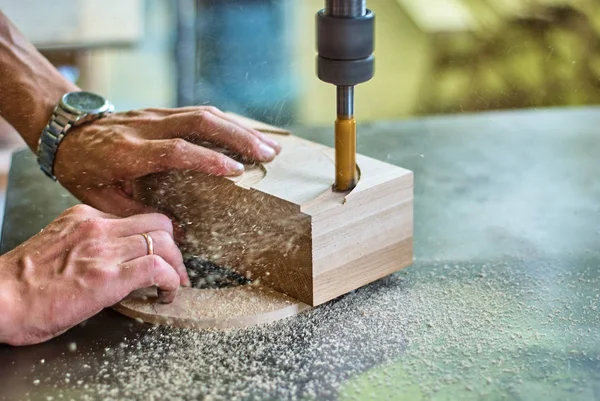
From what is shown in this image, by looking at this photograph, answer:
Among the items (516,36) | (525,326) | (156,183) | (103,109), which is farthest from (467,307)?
(516,36)

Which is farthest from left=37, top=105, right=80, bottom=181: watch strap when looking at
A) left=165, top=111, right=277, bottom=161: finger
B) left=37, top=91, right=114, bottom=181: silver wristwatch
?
left=165, top=111, right=277, bottom=161: finger

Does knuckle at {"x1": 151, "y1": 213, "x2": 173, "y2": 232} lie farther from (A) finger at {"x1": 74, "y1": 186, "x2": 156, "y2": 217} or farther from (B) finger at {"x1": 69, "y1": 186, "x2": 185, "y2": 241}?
(A) finger at {"x1": 74, "y1": 186, "x2": 156, "y2": 217}

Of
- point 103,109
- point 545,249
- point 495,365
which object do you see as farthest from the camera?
point 103,109

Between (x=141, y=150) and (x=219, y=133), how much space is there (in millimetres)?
137

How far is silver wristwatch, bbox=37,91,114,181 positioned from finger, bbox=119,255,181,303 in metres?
0.46

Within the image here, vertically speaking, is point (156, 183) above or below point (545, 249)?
above

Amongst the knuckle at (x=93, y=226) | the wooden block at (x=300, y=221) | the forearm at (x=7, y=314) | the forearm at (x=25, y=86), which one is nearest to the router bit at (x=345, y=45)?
the wooden block at (x=300, y=221)

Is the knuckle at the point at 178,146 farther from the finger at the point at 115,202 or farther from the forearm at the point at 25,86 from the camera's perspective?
the forearm at the point at 25,86

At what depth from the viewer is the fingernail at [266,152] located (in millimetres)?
1465

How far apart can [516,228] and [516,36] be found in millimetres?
3110

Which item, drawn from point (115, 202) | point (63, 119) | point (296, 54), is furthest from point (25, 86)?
point (296, 54)

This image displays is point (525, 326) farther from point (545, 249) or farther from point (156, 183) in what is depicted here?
point (156, 183)

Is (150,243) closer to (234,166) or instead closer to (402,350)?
(234,166)

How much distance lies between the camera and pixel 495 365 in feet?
3.80
